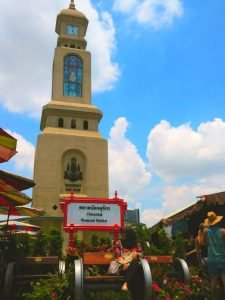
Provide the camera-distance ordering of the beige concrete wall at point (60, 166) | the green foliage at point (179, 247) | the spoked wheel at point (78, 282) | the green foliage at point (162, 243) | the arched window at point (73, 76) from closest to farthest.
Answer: the spoked wheel at point (78, 282), the green foliage at point (162, 243), the green foliage at point (179, 247), the beige concrete wall at point (60, 166), the arched window at point (73, 76)

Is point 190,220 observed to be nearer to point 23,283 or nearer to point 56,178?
point 23,283

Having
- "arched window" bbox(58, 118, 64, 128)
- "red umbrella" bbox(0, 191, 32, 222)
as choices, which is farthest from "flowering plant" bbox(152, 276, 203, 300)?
"arched window" bbox(58, 118, 64, 128)

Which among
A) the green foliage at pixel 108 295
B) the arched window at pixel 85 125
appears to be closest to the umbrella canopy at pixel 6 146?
the green foliage at pixel 108 295

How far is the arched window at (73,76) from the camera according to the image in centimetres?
3475

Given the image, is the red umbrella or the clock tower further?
the clock tower

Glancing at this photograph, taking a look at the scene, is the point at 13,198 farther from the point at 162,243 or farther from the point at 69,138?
the point at 69,138

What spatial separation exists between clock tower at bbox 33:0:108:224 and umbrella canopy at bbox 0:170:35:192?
64.6 feet

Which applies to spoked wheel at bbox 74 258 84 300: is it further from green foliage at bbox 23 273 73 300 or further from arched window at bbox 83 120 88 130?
arched window at bbox 83 120 88 130

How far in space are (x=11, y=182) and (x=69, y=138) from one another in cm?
2376

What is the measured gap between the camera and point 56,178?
29984 millimetres

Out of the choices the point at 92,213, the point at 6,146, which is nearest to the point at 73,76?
the point at 92,213

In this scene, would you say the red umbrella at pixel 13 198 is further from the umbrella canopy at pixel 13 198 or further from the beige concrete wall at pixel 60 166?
the beige concrete wall at pixel 60 166

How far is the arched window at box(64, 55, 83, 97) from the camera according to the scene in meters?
34.8

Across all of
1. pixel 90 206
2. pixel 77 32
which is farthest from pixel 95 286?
pixel 77 32
